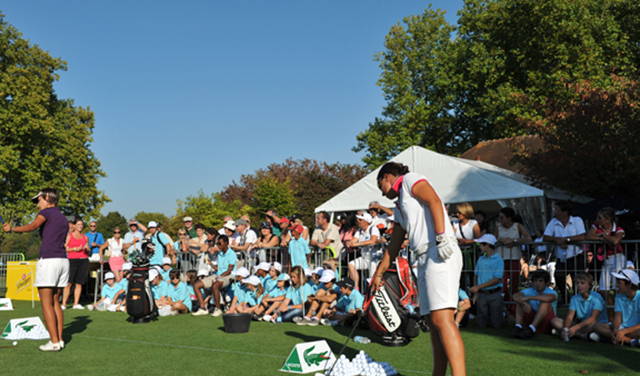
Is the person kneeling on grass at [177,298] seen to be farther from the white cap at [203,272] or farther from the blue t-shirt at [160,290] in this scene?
the white cap at [203,272]

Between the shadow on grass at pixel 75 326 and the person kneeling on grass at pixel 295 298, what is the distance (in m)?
3.34

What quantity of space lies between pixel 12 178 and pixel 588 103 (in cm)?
2843

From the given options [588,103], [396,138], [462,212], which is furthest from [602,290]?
[396,138]

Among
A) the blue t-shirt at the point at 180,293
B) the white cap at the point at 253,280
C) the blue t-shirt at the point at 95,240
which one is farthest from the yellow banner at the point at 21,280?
the white cap at the point at 253,280

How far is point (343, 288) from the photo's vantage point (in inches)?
362

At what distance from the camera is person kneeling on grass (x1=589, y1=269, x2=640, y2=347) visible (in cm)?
687

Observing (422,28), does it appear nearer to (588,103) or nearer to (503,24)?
(503,24)

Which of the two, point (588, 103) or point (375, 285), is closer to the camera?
point (375, 285)

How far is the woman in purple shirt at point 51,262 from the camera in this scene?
6.95 m

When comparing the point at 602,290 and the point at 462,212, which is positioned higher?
the point at 462,212

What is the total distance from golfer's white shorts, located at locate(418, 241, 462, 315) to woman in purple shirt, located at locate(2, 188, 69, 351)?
5091mm

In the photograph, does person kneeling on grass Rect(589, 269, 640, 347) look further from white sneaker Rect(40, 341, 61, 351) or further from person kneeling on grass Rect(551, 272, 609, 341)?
white sneaker Rect(40, 341, 61, 351)

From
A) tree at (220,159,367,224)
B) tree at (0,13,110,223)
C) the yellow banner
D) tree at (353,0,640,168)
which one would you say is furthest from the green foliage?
the yellow banner

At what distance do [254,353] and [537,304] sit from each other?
423cm
